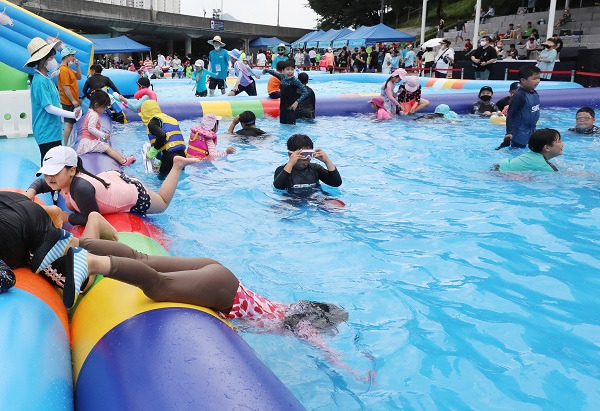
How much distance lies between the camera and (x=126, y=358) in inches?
79.0

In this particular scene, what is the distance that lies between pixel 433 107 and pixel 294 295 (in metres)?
8.73

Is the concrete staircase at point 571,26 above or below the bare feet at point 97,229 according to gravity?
above

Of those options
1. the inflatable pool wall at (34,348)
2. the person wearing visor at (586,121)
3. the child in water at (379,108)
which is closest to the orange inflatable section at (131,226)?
the inflatable pool wall at (34,348)

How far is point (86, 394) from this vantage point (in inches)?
79.4

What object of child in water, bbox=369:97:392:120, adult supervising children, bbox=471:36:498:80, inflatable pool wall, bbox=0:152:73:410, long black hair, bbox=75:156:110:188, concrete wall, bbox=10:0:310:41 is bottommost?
→ inflatable pool wall, bbox=0:152:73:410

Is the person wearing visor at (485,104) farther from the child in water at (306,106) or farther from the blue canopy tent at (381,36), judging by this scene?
the blue canopy tent at (381,36)

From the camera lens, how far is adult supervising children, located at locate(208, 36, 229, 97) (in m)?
13.7

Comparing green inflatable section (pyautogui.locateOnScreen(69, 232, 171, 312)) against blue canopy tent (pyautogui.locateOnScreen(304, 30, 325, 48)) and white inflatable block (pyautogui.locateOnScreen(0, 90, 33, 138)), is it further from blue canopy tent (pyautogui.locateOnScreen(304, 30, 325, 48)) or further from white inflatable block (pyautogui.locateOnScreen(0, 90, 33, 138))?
blue canopy tent (pyautogui.locateOnScreen(304, 30, 325, 48))

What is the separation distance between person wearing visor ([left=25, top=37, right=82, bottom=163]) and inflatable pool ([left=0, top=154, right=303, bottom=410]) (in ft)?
11.5

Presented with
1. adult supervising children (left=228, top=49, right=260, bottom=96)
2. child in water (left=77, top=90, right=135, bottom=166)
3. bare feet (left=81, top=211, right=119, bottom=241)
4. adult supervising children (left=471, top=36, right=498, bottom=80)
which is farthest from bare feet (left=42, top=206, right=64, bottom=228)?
adult supervising children (left=471, top=36, right=498, bottom=80)

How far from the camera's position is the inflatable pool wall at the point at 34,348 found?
185cm

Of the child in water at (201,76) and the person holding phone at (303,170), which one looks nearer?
the person holding phone at (303,170)

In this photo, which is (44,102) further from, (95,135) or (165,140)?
(165,140)

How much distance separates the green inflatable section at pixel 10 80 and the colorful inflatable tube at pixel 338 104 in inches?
86.1
